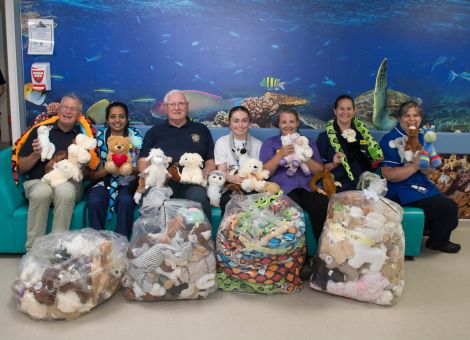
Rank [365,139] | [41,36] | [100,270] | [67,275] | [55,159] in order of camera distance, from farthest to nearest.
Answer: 1. [41,36]
2. [365,139]
3. [55,159]
4. [100,270]
5. [67,275]

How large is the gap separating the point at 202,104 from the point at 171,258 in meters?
1.76

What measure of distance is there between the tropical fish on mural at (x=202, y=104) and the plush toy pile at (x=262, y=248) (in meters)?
1.39

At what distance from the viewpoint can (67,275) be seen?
6.86ft

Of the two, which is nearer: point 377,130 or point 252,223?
point 252,223

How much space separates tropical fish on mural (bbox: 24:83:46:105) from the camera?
11.6ft

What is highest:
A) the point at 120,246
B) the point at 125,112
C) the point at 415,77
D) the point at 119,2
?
the point at 119,2

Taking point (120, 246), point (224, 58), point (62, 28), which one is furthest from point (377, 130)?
point (62, 28)

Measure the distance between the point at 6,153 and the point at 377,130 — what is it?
2.91 meters

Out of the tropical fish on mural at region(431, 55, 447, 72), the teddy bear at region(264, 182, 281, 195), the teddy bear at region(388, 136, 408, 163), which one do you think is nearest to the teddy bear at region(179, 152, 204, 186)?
the teddy bear at region(264, 182, 281, 195)

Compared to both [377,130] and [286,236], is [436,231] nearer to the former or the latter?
[377,130]

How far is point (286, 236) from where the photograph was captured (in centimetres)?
229

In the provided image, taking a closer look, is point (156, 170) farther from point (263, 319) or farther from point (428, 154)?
point (428, 154)

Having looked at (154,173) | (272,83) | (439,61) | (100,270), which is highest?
(439,61)

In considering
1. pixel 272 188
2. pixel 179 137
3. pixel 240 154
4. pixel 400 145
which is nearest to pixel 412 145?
pixel 400 145
